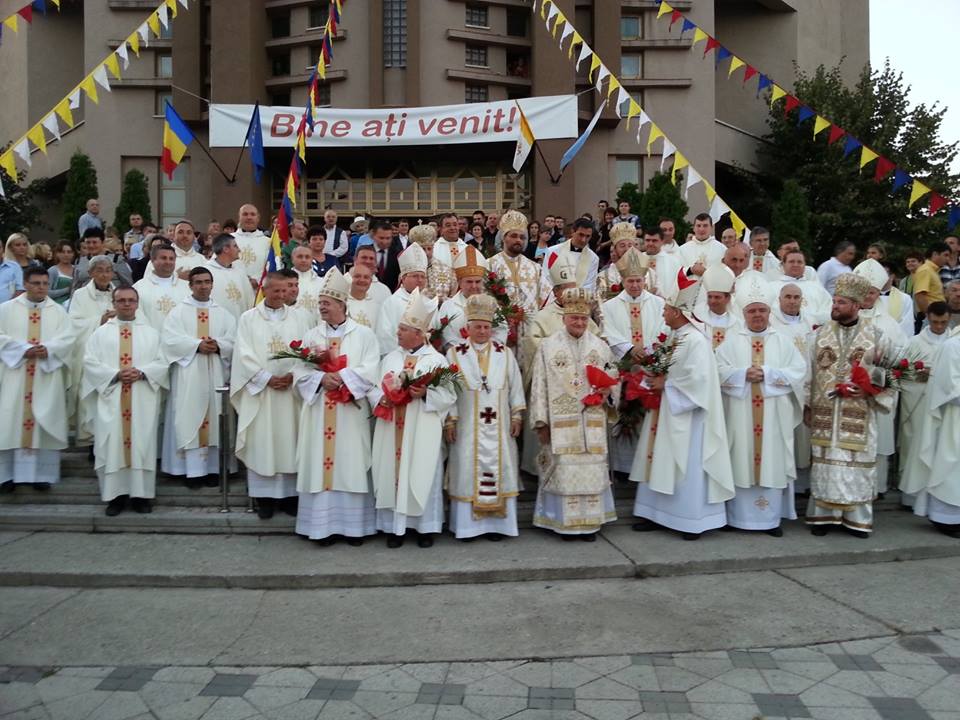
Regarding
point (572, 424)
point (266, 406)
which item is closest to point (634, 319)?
point (572, 424)

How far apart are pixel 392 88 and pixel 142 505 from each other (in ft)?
50.7

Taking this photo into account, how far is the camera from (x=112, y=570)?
21.7 ft

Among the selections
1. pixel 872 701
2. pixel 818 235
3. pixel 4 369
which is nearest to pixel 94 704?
pixel 872 701

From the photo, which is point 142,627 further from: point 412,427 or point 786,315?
point 786,315

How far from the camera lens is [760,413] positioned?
770cm

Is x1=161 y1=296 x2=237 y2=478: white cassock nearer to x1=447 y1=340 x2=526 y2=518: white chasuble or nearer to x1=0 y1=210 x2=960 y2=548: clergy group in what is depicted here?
x1=0 y1=210 x2=960 y2=548: clergy group

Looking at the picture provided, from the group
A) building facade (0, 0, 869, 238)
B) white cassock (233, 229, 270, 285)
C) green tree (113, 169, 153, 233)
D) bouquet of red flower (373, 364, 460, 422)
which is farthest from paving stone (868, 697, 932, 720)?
green tree (113, 169, 153, 233)

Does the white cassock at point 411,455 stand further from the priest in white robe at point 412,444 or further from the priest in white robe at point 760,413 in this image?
the priest in white robe at point 760,413

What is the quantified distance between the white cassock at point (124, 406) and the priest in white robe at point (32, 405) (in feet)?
1.55

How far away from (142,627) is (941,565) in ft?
20.7

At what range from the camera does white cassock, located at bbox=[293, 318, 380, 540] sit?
23.6ft

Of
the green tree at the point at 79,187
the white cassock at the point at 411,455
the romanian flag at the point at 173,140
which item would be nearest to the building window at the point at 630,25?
the green tree at the point at 79,187

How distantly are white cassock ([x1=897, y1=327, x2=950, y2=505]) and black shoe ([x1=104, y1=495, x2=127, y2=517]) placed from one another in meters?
7.56

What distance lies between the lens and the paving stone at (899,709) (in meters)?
4.36
